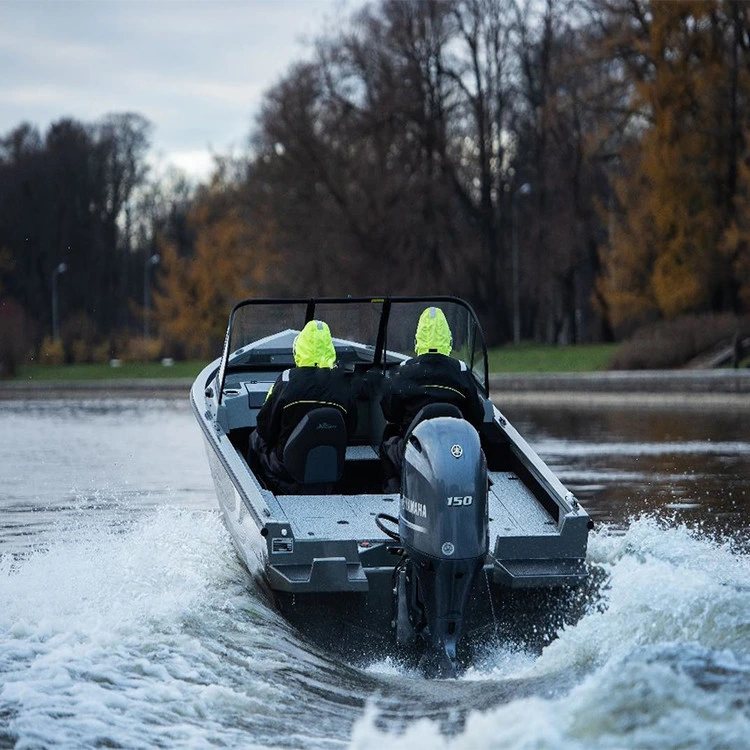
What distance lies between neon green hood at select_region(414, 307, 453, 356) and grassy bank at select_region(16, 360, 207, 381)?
3586cm

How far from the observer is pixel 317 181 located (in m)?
49.3

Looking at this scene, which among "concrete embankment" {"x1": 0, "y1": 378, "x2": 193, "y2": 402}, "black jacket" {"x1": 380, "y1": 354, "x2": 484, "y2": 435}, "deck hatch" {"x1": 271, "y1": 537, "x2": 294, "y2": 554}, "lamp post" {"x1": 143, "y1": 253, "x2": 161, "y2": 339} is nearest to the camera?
"deck hatch" {"x1": 271, "y1": 537, "x2": 294, "y2": 554}

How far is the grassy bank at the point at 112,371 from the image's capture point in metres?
47.4

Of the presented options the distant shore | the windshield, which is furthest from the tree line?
the windshield

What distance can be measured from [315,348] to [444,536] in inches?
85.0

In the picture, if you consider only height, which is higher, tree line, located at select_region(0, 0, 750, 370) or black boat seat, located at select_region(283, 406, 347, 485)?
tree line, located at select_region(0, 0, 750, 370)

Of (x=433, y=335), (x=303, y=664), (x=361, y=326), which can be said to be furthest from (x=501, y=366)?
(x=303, y=664)

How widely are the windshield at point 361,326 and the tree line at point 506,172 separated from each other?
25947mm

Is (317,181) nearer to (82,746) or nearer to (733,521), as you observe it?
(733,521)

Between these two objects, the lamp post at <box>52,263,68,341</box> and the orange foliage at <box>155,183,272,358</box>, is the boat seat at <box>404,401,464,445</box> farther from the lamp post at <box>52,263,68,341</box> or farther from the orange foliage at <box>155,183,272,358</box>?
the lamp post at <box>52,263,68,341</box>

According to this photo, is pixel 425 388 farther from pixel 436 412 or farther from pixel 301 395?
pixel 301 395

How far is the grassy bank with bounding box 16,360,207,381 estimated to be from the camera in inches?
1866

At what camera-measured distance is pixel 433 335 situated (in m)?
9.32

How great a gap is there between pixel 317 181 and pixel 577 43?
9.60 meters
